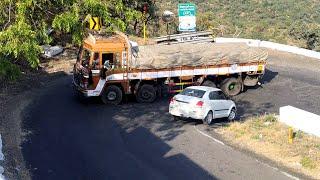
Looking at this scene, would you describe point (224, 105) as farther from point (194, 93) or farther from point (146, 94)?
point (146, 94)

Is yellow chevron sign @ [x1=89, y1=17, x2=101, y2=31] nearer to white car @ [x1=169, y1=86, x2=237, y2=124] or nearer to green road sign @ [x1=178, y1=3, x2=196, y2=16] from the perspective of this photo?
white car @ [x1=169, y1=86, x2=237, y2=124]

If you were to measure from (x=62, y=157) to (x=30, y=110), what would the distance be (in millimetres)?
7239

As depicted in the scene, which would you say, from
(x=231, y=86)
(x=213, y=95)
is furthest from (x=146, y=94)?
(x=231, y=86)

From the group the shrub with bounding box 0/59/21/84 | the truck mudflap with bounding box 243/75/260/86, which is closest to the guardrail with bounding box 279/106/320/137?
the truck mudflap with bounding box 243/75/260/86

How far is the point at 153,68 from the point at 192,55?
240cm

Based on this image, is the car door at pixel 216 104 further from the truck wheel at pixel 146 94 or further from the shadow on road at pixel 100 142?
the truck wheel at pixel 146 94

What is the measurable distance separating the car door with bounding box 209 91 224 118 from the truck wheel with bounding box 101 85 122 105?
4579mm

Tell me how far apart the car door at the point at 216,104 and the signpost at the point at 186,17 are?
55.8 ft

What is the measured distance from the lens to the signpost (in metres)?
38.8

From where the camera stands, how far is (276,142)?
18406mm

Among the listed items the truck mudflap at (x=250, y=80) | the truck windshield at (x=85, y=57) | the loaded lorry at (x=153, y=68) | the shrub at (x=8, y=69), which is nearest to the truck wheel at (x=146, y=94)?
the loaded lorry at (x=153, y=68)

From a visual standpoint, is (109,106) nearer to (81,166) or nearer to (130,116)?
(130,116)

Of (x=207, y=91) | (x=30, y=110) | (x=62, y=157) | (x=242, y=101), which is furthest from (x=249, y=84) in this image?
(x=62, y=157)

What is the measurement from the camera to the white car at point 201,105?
21312 millimetres
